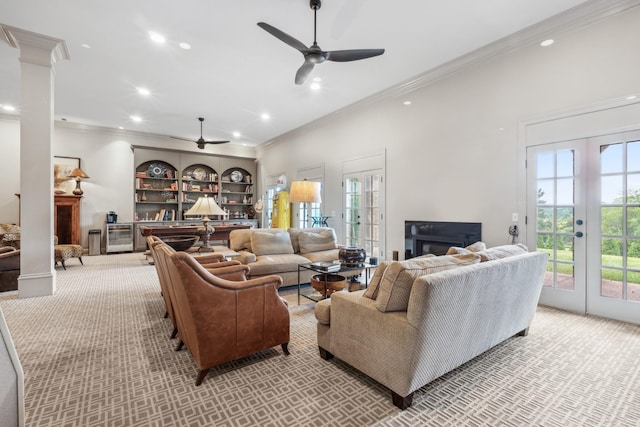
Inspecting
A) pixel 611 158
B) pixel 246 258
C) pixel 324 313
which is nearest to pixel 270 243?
pixel 246 258

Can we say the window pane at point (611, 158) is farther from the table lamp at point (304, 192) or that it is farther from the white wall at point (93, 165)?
the white wall at point (93, 165)

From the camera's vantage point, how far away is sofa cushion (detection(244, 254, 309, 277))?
3918 millimetres

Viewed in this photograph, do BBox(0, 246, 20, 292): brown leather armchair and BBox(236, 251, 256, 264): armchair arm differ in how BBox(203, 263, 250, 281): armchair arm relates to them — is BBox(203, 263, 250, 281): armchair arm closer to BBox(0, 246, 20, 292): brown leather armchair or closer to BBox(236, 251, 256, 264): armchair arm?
BBox(236, 251, 256, 264): armchair arm

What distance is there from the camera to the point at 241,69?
4.51 metres

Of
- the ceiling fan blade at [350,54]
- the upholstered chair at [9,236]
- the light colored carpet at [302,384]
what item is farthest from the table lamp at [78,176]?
the ceiling fan blade at [350,54]

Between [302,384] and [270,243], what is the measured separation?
2637 mm

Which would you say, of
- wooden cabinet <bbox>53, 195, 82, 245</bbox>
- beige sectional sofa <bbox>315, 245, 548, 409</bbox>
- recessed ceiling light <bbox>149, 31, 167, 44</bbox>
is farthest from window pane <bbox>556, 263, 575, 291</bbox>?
wooden cabinet <bbox>53, 195, 82, 245</bbox>

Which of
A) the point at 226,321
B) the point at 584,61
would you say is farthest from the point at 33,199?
the point at 584,61

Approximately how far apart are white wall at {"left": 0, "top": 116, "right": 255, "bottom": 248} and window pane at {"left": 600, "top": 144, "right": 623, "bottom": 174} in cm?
919

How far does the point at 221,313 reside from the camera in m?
2.00

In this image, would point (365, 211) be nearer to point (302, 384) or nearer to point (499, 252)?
point (499, 252)

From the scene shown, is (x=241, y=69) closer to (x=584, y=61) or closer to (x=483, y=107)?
(x=483, y=107)

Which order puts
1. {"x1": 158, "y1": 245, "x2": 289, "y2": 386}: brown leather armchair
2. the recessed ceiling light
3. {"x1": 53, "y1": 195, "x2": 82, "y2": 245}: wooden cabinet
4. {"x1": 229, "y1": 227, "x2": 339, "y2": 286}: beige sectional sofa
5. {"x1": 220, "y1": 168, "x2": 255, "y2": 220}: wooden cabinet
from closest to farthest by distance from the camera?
1. {"x1": 158, "y1": 245, "x2": 289, "y2": 386}: brown leather armchair
2. the recessed ceiling light
3. {"x1": 229, "y1": 227, "x2": 339, "y2": 286}: beige sectional sofa
4. {"x1": 53, "y1": 195, "x2": 82, "y2": 245}: wooden cabinet
5. {"x1": 220, "y1": 168, "x2": 255, "y2": 220}: wooden cabinet

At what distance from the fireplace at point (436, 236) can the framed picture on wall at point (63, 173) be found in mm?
7823
